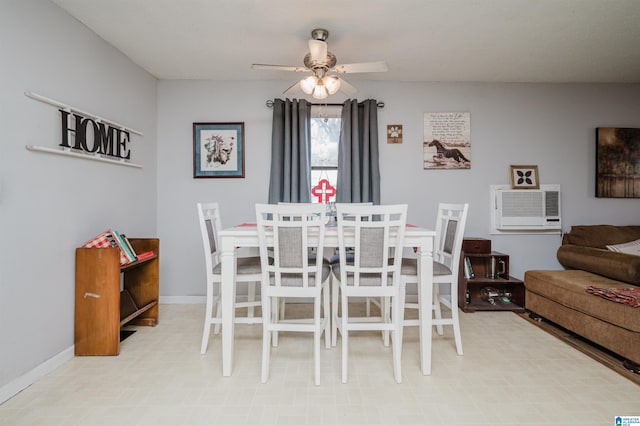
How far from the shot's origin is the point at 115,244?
251cm

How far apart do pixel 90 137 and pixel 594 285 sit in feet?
13.4

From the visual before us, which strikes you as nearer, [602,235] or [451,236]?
[451,236]

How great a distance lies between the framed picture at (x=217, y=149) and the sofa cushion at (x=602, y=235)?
12.2 feet

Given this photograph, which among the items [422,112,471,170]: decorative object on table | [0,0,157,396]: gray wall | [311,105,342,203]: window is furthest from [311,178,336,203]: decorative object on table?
[0,0,157,396]: gray wall

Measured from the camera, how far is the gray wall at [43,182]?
73.3 inches

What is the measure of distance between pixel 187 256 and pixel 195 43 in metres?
2.15

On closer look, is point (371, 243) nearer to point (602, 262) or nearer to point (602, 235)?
point (602, 262)

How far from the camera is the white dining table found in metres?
2.05

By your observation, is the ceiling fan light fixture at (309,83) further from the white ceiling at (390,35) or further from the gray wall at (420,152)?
the gray wall at (420,152)

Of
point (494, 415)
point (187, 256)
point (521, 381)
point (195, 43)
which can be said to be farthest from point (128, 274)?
point (521, 381)

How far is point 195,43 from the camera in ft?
9.19

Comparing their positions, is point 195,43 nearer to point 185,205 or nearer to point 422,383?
point 185,205

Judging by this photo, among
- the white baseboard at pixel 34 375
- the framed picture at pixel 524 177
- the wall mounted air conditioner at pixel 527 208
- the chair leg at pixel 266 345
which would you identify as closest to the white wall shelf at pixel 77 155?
the white baseboard at pixel 34 375

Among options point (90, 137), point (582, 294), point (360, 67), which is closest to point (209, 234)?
point (90, 137)
